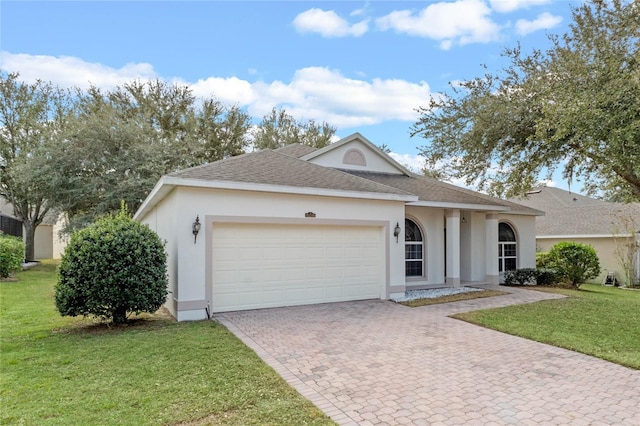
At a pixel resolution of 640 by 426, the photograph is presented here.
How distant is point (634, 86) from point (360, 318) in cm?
759

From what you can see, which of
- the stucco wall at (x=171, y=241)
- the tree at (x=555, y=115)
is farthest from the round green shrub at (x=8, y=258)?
the tree at (x=555, y=115)

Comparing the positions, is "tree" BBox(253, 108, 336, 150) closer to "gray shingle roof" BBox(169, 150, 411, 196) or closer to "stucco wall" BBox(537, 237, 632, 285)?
"stucco wall" BBox(537, 237, 632, 285)

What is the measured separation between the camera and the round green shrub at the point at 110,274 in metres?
7.80

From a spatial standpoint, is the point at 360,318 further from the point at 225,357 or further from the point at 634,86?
the point at 634,86

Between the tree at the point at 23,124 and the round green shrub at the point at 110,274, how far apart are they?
706 inches

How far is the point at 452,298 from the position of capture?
449 inches

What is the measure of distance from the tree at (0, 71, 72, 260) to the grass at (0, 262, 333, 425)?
19123 millimetres

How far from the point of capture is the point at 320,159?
1473 cm

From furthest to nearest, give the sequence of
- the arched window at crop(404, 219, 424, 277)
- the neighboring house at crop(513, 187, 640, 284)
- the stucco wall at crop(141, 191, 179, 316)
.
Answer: the neighboring house at crop(513, 187, 640, 284)
the arched window at crop(404, 219, 424, 277)
the stucco wall at crop(141, 191, 179, 316)

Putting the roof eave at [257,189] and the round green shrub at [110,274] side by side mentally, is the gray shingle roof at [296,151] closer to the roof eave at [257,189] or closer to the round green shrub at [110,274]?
the roof eave at [257,189]

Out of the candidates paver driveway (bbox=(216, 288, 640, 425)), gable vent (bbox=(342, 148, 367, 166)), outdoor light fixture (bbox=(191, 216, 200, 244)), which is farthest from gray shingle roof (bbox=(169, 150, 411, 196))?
paver driveway (bbox=(216, 288, 640, 425))

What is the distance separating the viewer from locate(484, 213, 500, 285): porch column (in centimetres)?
1495

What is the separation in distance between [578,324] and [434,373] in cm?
499

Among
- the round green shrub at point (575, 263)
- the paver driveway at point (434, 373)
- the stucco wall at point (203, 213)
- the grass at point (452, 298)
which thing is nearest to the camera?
the paver driveway at point (434, 373)
